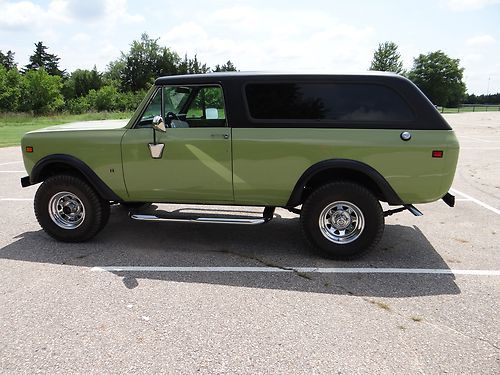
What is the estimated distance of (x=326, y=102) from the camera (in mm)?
4344

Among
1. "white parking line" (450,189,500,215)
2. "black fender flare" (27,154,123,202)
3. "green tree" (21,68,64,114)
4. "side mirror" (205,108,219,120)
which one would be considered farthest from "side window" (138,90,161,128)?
"green tree" (21,68,64,114)

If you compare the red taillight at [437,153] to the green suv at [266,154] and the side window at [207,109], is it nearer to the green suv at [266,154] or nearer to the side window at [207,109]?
the green suv at [266,154]

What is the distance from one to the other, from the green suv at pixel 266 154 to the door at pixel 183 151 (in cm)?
1

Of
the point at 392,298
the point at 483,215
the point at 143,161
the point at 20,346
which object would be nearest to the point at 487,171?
the point at 483,215

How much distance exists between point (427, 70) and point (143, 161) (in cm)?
10531

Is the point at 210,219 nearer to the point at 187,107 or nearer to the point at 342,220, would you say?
the point at 187,107

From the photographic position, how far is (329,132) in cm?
430

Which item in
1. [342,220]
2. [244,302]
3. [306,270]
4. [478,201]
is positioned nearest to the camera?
[244,302]

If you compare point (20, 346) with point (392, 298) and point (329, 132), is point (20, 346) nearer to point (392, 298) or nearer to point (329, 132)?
point (392, 298)

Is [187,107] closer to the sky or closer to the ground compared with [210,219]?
closer to the sky

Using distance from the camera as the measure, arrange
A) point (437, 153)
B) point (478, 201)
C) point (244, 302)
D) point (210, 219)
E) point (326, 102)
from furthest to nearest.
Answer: point (478, 201) < point (210, 219) < point (326, 102) < point (437, 153) < point (244, 302)

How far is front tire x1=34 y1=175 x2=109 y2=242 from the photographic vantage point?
4.86 m

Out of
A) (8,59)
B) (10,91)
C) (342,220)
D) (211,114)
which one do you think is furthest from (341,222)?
(8,59)

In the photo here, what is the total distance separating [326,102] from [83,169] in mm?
2863
